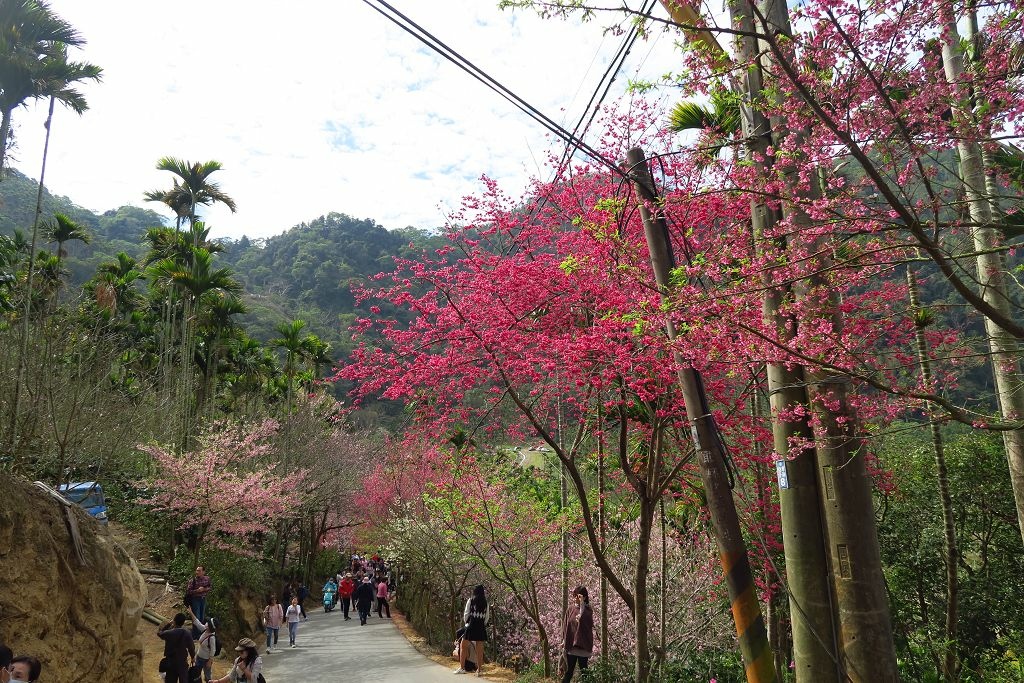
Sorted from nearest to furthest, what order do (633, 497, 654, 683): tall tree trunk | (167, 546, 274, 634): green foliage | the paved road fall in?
(633, 497, 654, 683): tall tree trunk, the paved road, (167, 546, 274, 634): green foliage

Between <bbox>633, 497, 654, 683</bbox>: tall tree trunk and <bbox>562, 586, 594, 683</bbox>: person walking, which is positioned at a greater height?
<bbox>633, 497, 654, 683</bbox>: tall tree trunk

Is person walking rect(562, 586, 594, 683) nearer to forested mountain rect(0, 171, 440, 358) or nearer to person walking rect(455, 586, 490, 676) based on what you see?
person walking rect(455, 586, 490, 676)

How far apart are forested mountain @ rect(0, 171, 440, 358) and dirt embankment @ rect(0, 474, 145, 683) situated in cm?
6114

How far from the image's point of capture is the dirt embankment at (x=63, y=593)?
6.66 metres

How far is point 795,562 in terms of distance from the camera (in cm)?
482

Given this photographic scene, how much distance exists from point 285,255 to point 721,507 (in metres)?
109

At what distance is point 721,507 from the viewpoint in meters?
4.96

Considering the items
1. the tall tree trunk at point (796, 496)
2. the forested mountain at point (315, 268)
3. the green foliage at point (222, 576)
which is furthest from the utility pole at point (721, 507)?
the forested mountain at point (315, 268)

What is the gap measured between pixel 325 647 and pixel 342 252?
9138 cm

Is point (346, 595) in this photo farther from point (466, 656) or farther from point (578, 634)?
point (578, 634)

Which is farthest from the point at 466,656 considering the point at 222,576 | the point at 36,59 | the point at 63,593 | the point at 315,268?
the point at 315,268

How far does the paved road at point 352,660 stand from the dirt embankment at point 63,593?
16.0ft

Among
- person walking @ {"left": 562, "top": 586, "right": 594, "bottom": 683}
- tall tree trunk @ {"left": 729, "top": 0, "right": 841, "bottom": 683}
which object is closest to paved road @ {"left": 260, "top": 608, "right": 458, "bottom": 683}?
person walking @ {"left": 562, "top": 586, "right": 594, "bottom": 683}

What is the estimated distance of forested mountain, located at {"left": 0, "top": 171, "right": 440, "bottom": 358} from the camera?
237ft
